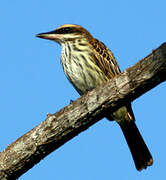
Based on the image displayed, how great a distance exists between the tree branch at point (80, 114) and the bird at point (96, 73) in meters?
1.67

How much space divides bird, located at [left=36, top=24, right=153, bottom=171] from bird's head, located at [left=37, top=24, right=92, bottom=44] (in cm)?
4

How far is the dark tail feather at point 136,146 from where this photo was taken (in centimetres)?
672

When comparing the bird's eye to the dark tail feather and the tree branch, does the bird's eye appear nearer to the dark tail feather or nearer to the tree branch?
the dark tail feather

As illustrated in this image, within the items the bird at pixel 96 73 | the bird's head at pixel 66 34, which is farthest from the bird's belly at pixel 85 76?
the bird's head at pixel 66 34

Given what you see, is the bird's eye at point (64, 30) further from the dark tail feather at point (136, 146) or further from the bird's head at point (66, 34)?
the dark tail feather at point (136, 146)

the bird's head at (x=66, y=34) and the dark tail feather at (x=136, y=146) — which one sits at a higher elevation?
the bird's head at (x=66, y=34)

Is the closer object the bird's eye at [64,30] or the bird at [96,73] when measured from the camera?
the bird at [96,73]

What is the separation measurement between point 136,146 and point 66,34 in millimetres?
2697

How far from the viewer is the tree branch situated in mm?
4320

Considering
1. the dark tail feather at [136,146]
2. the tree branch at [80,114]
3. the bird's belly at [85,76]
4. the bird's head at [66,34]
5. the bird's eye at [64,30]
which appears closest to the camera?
the tree branch at [80,114]

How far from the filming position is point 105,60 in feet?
22.5

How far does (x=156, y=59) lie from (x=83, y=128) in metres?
1.38

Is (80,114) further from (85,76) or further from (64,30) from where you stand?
(64,30)

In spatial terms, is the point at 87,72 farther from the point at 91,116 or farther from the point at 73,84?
the point at 91,116
